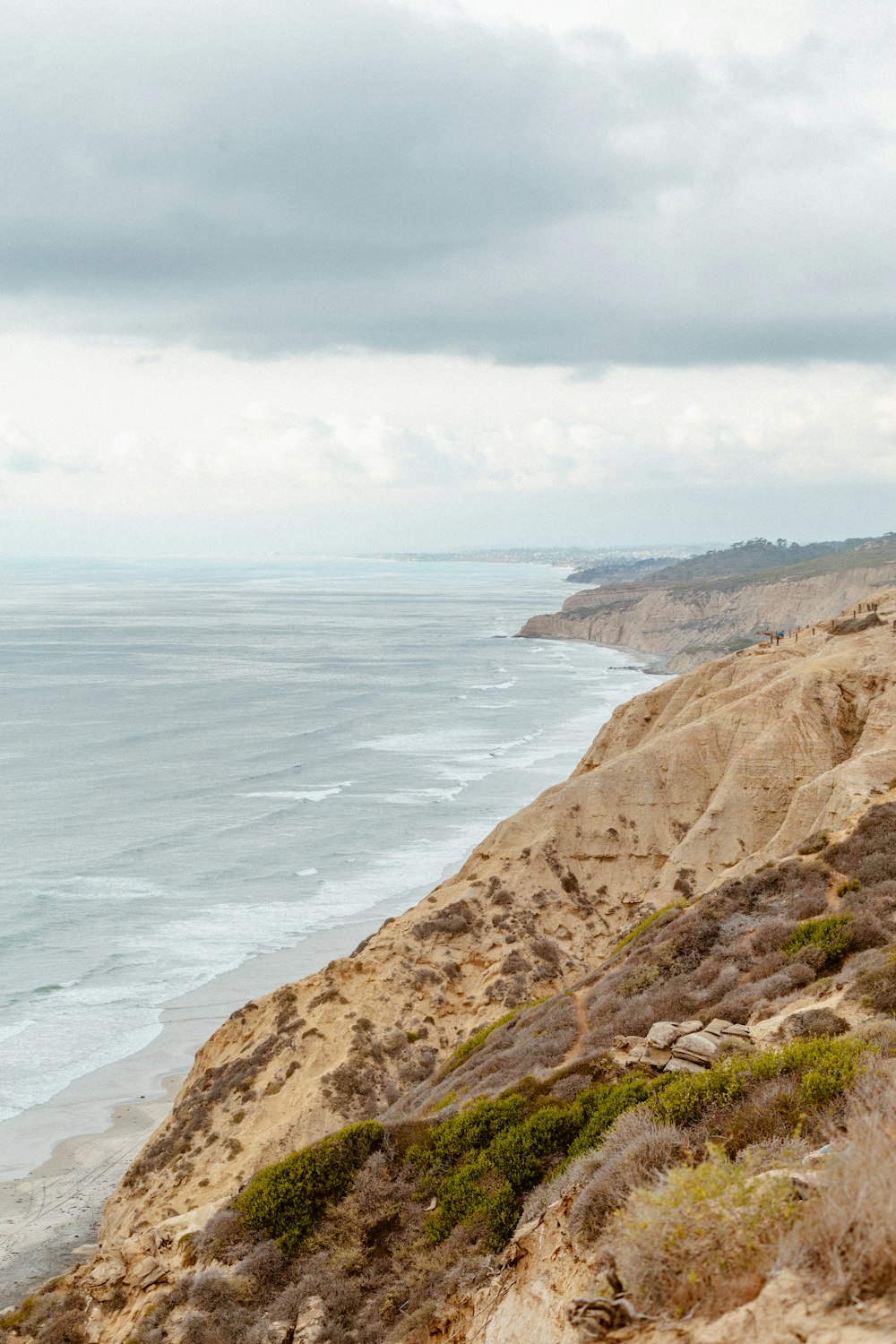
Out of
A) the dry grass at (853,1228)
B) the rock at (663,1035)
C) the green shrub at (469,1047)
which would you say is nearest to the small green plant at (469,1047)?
the green shrub at (469,1047)

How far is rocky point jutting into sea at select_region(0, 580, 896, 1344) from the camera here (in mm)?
6805

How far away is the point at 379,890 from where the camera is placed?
4384 cm

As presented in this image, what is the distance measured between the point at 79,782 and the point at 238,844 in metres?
18.5

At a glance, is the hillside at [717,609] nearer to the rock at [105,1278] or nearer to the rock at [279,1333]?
the rock at [105,1278]

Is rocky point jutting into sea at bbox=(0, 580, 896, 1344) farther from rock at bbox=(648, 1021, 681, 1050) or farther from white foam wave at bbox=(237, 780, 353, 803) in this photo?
white foam wave at bbox=(237, 780, 353, 803)

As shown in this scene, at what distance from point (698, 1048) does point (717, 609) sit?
163m

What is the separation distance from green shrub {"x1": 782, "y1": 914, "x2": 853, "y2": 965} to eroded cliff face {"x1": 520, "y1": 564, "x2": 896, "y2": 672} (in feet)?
379

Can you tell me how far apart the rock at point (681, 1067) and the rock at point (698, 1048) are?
61 millimetres

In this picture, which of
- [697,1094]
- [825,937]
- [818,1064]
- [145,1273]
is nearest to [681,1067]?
[697,1094]

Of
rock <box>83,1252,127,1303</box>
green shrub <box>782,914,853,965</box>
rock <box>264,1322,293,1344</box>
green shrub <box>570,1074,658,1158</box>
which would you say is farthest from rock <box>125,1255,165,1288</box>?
green shrub <box>782,914,853,965</box>

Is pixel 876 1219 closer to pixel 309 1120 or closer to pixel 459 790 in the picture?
pixel 309 1120

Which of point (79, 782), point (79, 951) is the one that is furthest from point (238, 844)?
point (79, 782)

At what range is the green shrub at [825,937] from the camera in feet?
50.9

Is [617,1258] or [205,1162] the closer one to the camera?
[617,1258]
